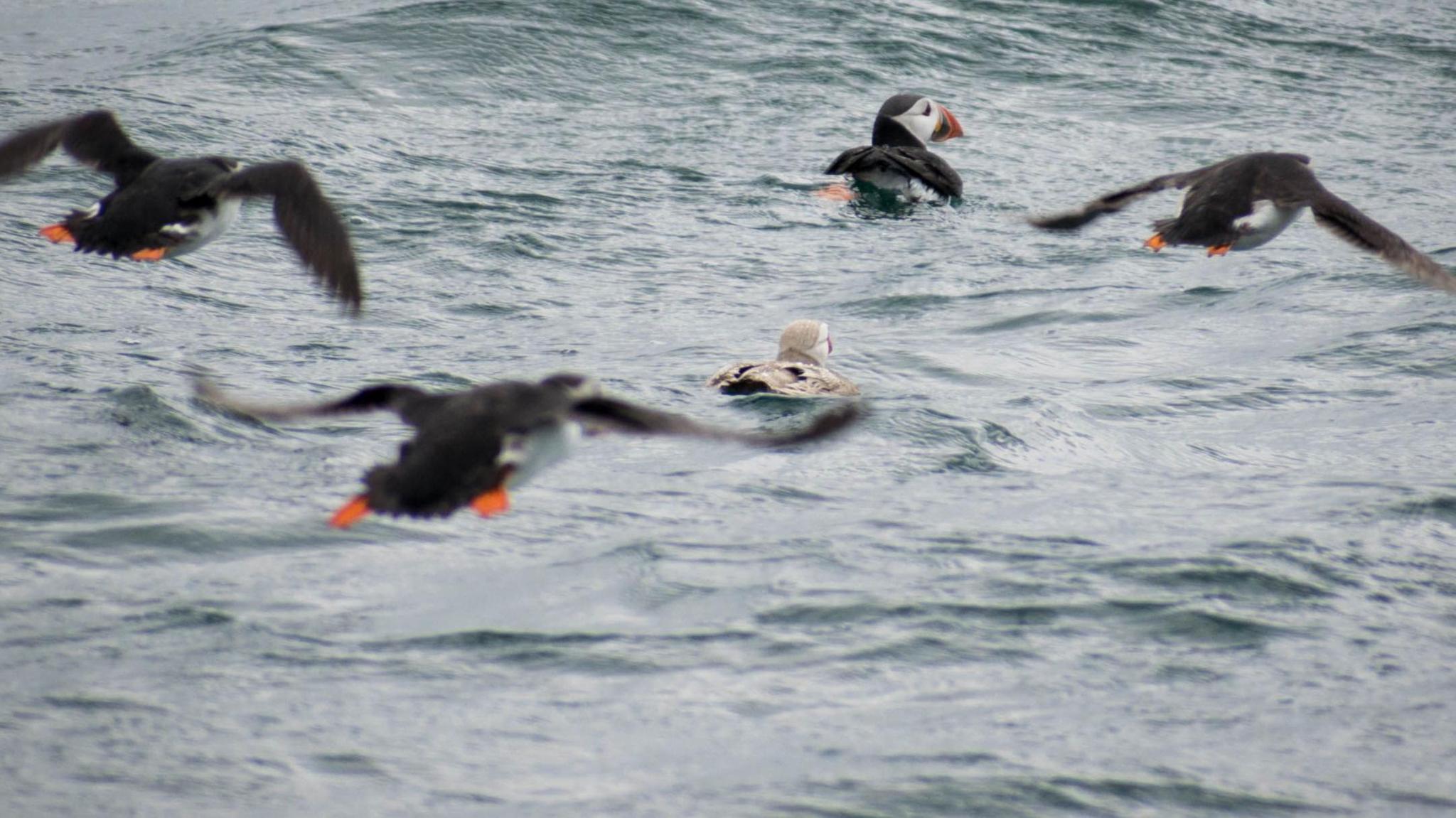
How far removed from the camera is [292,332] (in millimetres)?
9195

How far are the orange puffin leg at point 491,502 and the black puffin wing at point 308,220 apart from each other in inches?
69.4

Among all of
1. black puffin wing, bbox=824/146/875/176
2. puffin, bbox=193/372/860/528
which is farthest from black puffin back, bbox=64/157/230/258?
black puffin wing, bbox=824/146/875/176

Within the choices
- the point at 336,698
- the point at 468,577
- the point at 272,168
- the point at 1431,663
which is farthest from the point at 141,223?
the point at 1431,663

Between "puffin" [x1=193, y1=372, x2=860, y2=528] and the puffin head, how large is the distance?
799cm

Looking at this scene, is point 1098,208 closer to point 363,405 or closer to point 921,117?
point 363,405

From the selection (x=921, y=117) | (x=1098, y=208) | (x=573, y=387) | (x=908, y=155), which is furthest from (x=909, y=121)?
(x=573, y=387)

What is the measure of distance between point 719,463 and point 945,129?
6.22 metres

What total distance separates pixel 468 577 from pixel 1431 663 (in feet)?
11.6

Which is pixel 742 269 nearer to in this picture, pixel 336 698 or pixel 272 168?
pixel 272 168

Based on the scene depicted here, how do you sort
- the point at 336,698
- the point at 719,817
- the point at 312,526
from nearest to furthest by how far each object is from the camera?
the point at 719,817
the point at 336,698
the point at 312,526

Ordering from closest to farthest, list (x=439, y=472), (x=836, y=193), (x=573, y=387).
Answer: (x=439, y=472) < (x=573, y=387) < (x=836, y=193)

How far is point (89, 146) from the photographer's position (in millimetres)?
7277

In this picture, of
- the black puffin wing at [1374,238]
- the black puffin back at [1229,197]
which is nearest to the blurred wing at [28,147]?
the black puffin back at [1229,197]

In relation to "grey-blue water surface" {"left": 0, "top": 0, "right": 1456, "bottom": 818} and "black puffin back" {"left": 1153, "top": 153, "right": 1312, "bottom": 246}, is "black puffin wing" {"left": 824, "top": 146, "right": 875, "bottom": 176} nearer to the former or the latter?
"grey-blue water surface" {"left": 0, "top": 0, "right": 1456, "bottom": 818}
